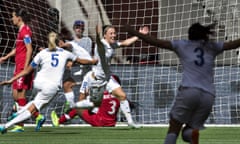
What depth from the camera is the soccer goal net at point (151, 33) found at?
18.2 meters

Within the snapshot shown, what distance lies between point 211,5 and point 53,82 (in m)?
7.84

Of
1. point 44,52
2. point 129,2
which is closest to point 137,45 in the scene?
point 129,2

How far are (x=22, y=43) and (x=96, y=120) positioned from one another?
3085 millimetres

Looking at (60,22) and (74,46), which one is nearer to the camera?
(74,46)

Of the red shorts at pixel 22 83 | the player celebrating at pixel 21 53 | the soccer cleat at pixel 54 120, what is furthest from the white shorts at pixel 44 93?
the soccer cleat at pixel 54 120

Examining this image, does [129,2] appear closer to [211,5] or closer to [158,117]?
[211,5]

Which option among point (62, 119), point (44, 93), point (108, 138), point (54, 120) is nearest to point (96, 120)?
point (62, 119)

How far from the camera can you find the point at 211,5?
2023cm

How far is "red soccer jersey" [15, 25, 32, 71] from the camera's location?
48.3ft

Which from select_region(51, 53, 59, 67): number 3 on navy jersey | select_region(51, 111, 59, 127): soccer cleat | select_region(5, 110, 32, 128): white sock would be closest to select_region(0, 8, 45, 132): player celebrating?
select_region(51, 53, 59, 67): number 3 on navy jersey

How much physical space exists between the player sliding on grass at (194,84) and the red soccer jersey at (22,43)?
6477mm

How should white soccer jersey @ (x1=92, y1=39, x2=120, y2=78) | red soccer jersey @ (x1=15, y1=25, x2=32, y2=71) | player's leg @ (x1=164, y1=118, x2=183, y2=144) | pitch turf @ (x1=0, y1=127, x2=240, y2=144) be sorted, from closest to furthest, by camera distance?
player's leg @ (x1=164, y1=118, x2=183, y2=144), pitch turf @ (x1=0, y1=127, x2=240, y2=144), red soccer jersey @ (x1=15, y1=25, x2=32, y2=71), white soccer jersey @ (x1=92, y1=39, x2=120, y2=78)

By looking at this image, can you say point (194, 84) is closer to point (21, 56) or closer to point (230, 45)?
point (230, 45)

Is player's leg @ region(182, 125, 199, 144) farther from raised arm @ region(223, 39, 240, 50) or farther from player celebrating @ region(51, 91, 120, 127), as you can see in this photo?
player celebrating @ region(51, 91, 120, 127)
